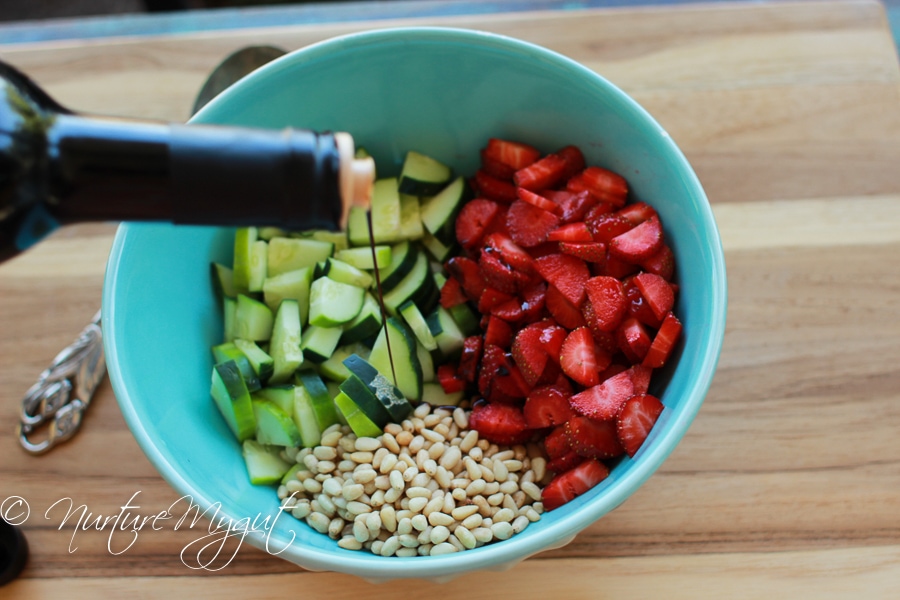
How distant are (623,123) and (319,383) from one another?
76cm

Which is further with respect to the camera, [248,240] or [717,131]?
[717,131]

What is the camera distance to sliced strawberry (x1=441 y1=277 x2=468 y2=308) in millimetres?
1501

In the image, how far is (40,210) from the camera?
34.8 inches

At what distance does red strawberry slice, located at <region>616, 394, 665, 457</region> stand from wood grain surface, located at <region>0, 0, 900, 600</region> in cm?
27

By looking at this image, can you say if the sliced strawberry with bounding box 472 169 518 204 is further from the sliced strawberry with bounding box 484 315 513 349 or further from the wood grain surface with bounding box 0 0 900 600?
the wood grain surface with bounding box 0 0 900 600

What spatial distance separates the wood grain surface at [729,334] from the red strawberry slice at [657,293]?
332 mm

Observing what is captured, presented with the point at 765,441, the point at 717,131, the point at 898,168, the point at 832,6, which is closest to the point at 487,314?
the point at 765,441

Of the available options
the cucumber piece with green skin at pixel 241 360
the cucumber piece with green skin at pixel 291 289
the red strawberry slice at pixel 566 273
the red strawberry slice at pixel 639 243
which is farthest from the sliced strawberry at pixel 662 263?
the cucumber piece with green skin at pixel 241 360

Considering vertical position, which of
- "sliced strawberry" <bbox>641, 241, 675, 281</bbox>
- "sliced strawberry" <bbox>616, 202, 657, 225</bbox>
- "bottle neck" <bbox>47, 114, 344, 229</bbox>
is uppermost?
"bottle neck" <bbox>47, 114, 344, 229</bbox>

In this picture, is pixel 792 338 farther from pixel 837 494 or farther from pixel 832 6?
pixel 832 6

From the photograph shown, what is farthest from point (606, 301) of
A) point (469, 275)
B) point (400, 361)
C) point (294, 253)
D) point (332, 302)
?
point (294, 253)

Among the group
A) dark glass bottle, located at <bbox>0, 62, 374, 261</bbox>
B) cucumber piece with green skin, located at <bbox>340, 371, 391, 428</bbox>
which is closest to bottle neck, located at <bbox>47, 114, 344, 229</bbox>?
dark glass bottle, located at <bbox>0, 62, 374, 261</bbox>

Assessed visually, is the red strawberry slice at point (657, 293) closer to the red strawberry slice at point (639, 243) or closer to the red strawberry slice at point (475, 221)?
the red strawberry slice at point (639, 243)

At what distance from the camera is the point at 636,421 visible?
48.1 inches
